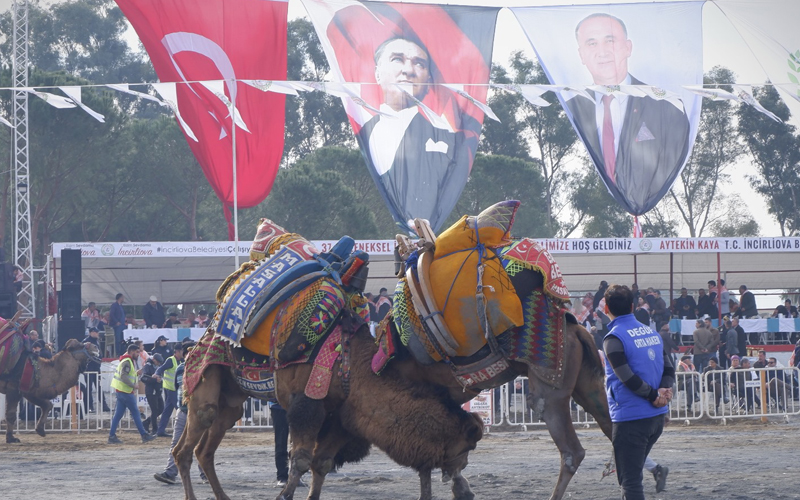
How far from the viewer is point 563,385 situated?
709cm

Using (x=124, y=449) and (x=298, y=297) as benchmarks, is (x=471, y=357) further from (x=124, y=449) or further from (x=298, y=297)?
(x=124, y=449)

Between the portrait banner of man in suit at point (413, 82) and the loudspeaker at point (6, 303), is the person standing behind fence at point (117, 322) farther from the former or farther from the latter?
the portrait banner of man in suit at point (413, 82)

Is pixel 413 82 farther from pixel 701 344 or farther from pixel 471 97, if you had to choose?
pixel 701 344

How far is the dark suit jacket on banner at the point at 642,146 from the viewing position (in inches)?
846

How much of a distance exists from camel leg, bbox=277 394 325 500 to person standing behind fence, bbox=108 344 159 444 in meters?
8.76

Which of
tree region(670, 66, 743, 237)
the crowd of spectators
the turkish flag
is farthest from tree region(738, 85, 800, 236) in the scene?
the turkish flag

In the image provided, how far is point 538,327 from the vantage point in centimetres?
705

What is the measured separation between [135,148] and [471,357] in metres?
36.2

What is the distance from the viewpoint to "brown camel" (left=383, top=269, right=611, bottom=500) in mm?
7062

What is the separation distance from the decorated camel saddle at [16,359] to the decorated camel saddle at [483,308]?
10.9 meters

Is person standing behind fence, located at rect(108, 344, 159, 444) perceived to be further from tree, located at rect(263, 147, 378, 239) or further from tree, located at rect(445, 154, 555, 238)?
tree, located at rect(445, 154, 555, 238)

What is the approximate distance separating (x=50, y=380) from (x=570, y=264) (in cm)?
1399

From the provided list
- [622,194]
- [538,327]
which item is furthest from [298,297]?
[622,194]

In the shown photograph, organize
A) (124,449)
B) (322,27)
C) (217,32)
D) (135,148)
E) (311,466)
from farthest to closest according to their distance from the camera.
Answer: (135,148)
(322,27)
(217,32)
(124,449)
(311,466)
